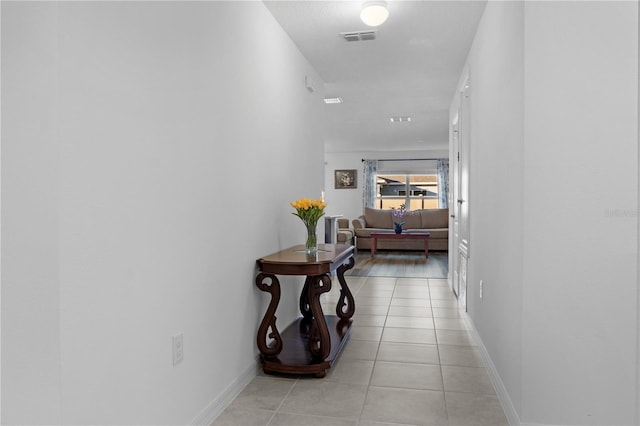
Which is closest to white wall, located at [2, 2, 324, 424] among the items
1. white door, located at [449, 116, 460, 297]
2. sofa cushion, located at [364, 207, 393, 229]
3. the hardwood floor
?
white door, located at [449, 116, 460, 297]

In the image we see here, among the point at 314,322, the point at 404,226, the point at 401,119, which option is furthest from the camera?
the point at 404,226

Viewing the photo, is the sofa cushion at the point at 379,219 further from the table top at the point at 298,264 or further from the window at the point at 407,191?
the table top at the point at 298,264

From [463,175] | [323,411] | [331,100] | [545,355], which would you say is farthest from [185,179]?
[331,100]

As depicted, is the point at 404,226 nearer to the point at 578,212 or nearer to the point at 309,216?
the point at 309,216

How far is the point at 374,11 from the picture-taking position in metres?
2.83

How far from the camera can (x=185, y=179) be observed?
6.41 ft

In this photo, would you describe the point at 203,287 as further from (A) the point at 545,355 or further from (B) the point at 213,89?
(A) the point at 545,355

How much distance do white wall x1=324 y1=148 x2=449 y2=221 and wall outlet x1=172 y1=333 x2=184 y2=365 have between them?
937 centimetres

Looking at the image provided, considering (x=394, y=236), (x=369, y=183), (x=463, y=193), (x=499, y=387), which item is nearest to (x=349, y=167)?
(x=369, y=183)

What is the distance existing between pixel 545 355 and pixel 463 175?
2.44 m

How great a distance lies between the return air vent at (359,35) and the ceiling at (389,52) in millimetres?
41

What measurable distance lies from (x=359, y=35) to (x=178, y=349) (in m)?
2.61

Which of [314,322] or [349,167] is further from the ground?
[349,167]

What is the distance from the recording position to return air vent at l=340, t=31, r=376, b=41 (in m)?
3.41
